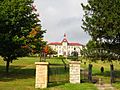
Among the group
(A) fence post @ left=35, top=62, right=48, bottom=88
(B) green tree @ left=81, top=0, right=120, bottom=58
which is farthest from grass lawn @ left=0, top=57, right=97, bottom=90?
(B) green tree @ left=81, top=0, right=120, bottom=58

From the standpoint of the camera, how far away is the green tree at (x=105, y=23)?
30.0m

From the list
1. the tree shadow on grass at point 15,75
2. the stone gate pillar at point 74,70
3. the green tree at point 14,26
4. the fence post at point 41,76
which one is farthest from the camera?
the green tree at point 14,26

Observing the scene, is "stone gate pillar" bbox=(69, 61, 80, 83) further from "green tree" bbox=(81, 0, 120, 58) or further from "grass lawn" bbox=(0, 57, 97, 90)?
"green tree" bbox=(81, 0, 120, 58)

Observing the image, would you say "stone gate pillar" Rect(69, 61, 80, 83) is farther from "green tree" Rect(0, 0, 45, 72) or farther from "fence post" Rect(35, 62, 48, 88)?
"green tree" Rect(0, 0, 45, 72)

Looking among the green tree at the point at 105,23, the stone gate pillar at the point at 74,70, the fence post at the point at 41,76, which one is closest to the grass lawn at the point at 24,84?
the fence post at the point at 41,76

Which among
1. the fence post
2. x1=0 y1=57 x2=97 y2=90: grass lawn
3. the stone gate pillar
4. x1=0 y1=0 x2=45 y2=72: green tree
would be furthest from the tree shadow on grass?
the fence post

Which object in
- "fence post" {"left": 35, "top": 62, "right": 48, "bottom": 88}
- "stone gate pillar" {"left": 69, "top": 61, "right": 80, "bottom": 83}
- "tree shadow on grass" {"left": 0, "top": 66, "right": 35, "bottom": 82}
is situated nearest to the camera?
"fence post" {"left": 35, "top": 62, "right": 48, "bottom": 88}

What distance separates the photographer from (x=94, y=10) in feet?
109

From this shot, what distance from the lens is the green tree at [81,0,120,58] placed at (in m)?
30.0

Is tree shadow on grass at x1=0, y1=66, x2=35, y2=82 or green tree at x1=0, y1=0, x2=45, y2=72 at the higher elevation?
green tree at x1=0, y1=0, x2=45, y2=72

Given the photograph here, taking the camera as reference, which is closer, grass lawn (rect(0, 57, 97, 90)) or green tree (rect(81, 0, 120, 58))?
grass lawn (rect(0, 57, 97, 90))

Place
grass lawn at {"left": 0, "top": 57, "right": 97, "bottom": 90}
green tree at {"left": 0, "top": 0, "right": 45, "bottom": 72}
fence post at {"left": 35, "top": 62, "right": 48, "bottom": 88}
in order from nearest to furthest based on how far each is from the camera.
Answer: grass lawn at {"left": 0, "top": 57, "right": 97, "bottom": 90} < fence post at {"left": 35, "top": 62, "right": 48, "bottom": 88} < green tree at {"left": 0, "top": 0, "right": 45, "bottom": 72}

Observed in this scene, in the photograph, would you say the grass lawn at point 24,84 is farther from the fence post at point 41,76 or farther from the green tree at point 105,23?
the green tree at point 105,23

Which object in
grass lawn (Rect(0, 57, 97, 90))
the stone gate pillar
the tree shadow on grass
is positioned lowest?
grass lawn (Rect(0, 57, 97, 90))
